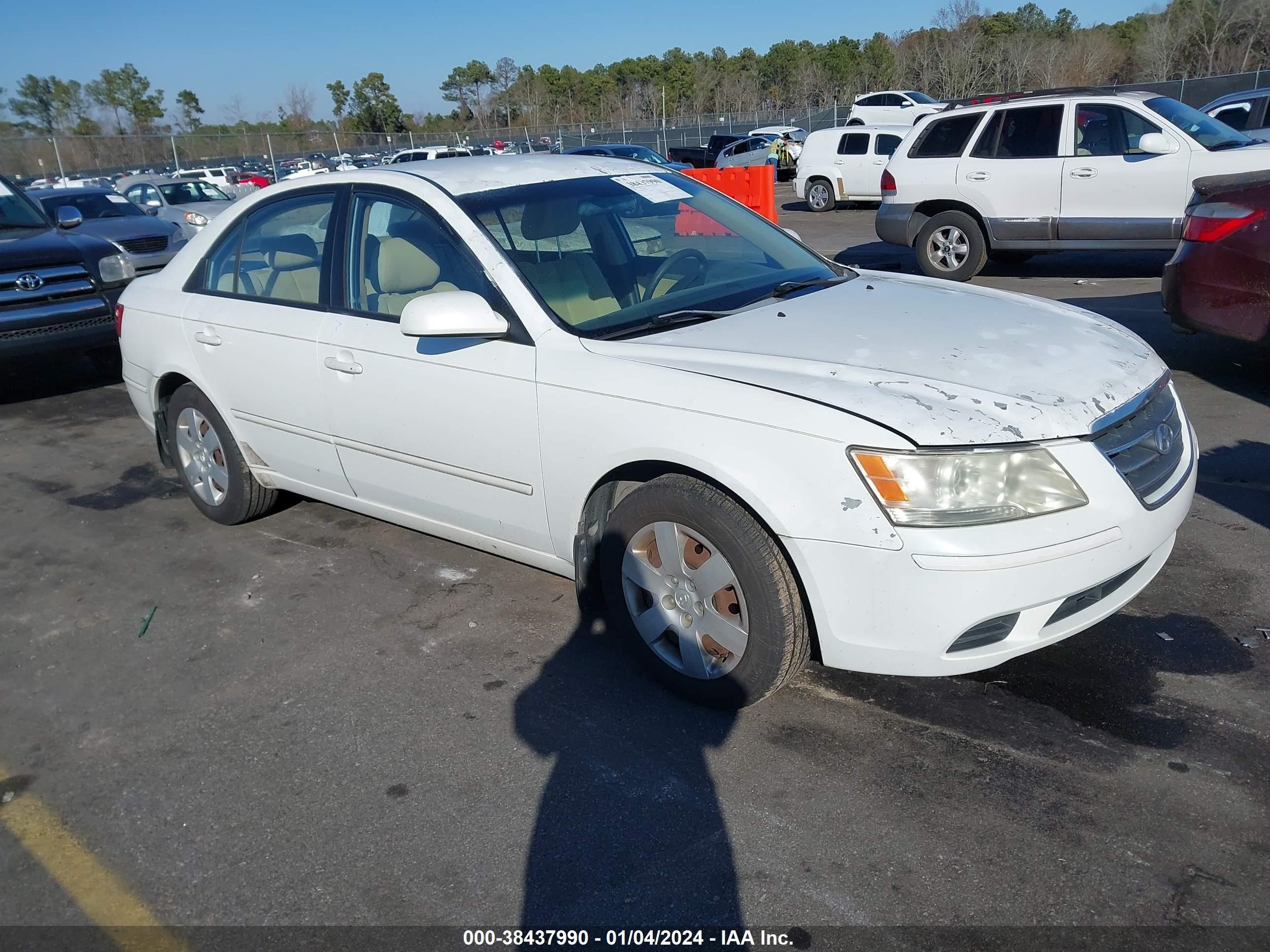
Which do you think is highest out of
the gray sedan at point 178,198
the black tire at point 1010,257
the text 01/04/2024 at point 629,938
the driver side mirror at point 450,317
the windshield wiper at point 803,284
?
the driver side mirror at point 450,317

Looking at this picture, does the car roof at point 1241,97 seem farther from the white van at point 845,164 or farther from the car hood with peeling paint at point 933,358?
the car hood with peeling paint at point 933,358

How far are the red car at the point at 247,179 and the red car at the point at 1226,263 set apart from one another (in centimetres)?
3007

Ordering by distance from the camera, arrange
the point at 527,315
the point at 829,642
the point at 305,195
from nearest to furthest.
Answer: the point at 829,642 → the point at 527,315 → the point at 305,195

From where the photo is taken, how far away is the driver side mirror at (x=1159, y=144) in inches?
376

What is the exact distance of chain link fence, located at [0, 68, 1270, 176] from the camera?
107 feet

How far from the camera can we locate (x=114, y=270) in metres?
8.58

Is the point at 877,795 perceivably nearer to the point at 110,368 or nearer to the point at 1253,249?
the point at 1253,249

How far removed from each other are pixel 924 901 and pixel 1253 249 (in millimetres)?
5060

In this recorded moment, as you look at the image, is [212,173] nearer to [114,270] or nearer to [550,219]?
[114,270]

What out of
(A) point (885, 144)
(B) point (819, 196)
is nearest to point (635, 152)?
(B) point (819, 196)

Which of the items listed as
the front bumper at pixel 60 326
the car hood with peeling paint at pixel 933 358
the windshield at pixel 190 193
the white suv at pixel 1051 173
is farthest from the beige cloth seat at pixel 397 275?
the windshield at pixel 190 193

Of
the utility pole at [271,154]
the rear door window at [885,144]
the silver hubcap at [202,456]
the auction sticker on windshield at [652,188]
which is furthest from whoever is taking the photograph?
the utility pole at [271,154]

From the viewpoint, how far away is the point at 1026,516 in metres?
2.75

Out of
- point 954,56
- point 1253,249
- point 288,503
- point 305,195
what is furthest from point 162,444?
point 954,56
